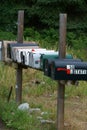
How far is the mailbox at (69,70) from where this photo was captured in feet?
23.7

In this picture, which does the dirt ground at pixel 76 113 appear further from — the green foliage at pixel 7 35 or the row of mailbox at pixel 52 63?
the green foliage at pixel 7 35

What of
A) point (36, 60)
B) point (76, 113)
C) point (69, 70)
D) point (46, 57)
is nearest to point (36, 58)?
point (36, 60)

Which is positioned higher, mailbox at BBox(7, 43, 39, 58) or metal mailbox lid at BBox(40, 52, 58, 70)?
mailbox at BBox(7, 43, 39, 58)

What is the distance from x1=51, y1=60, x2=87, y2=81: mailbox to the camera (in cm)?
723

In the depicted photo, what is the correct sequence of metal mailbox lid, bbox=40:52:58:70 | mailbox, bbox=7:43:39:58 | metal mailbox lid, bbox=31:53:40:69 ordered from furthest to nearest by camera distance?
mailbox, bbox=7:43:39:58, metal mailbox lid, bbox=31:53:40:69, metal mailbox lid, bbox=40:52:58:70

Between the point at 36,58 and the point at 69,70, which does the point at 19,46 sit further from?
the point at 69,70

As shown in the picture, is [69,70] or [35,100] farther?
[35,100]

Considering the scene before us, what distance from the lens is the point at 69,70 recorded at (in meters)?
7.23

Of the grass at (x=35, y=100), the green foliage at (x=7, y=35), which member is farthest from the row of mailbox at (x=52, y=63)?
the green foliage at (x=7, y=35)

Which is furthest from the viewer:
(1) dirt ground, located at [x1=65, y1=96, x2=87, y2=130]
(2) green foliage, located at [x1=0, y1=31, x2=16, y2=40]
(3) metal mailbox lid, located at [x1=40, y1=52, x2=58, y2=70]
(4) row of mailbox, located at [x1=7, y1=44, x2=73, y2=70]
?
(2) green foliage, located at [x1=0, y1=31, x2=16, y2=40]

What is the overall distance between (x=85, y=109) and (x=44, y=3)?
39.4ft

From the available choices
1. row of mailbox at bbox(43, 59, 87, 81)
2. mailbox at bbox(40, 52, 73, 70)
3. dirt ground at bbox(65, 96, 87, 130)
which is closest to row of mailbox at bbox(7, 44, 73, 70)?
mailbox at bbox(40, 52, 73, 70)

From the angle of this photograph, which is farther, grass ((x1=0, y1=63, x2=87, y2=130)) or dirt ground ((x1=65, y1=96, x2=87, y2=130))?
dirt ground ((x1=65, y1=96, x2=87, y2=130))

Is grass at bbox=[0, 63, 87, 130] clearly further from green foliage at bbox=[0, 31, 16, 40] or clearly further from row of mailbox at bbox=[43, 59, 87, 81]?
green foliage at bbox=[0, 31, 16, 40]
